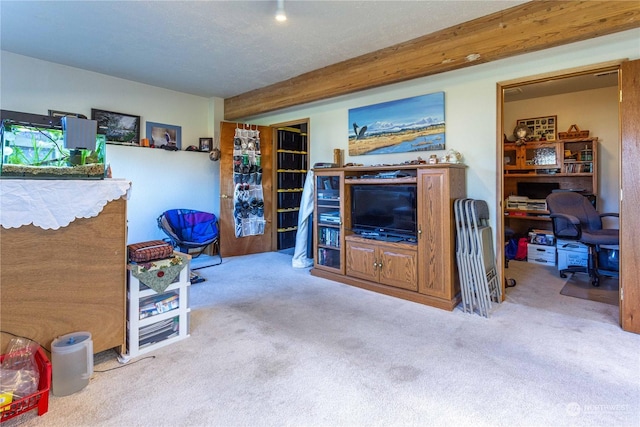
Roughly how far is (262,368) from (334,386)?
48 cm

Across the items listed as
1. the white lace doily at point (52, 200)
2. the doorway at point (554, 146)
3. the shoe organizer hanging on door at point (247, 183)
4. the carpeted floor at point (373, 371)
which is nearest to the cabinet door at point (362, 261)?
the carpeted floor at point (373, 371)

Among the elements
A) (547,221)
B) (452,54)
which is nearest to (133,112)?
(452,54)

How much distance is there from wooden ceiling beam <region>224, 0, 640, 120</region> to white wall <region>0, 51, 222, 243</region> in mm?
2070

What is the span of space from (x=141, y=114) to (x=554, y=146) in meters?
6.19

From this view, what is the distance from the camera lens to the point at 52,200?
1846mm

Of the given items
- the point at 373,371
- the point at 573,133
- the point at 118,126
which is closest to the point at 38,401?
the point at 373,371

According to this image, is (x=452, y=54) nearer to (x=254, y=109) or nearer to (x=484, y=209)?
(x=484, y=209)

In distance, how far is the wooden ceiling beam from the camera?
7.48 ft

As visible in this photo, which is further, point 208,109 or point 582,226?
point 208,109

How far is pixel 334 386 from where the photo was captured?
1.86m

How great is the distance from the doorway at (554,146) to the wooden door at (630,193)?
1.68 metres

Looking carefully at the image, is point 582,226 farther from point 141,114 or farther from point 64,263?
point 141,114

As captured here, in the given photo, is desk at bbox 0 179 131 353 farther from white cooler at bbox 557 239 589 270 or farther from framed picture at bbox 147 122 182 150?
white cooler at bbox 557 239 589 270

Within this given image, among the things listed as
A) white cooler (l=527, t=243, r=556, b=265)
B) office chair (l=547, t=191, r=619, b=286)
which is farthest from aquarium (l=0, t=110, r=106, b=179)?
white cooler (l=527, t=243, r=556, b=265)
